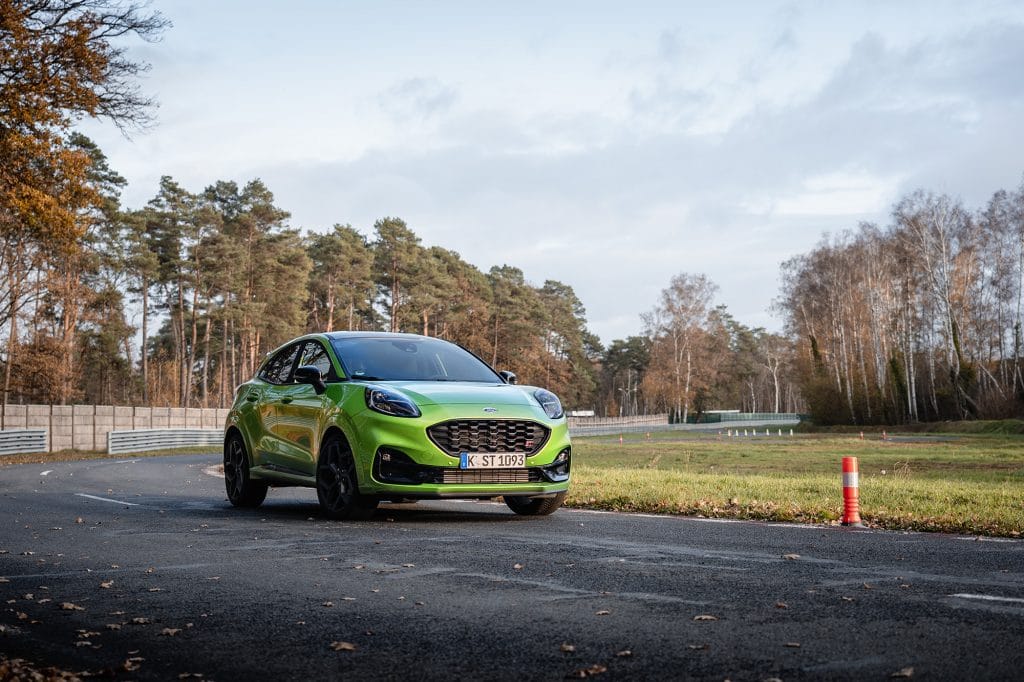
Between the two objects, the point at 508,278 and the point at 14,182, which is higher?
the point at 508,278

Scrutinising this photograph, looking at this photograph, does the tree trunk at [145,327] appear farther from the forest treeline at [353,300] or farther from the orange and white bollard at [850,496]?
the orange and white bollard at [850,496]

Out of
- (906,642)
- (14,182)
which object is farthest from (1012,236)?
(906,642)

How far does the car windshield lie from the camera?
11336 millimetres

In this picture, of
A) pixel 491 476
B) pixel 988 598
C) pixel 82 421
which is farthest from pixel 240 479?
pixel 82 421

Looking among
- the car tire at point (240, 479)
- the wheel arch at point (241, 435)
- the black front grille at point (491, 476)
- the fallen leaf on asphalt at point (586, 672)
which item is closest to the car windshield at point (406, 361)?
the black front grille at point (491, 476)

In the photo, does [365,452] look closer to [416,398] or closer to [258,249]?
[416,398]

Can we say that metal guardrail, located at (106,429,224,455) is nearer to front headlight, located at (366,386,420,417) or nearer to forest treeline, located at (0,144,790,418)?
forest treeline, located at (0,144,790,418)

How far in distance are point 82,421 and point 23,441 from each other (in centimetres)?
495

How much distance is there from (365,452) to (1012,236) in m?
63.2

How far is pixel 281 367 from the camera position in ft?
41.4

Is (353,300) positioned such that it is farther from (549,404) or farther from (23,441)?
(549,404)

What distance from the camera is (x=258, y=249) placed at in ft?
264

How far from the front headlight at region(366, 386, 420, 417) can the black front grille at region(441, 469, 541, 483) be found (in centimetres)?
66

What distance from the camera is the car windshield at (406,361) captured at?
37.2ft
